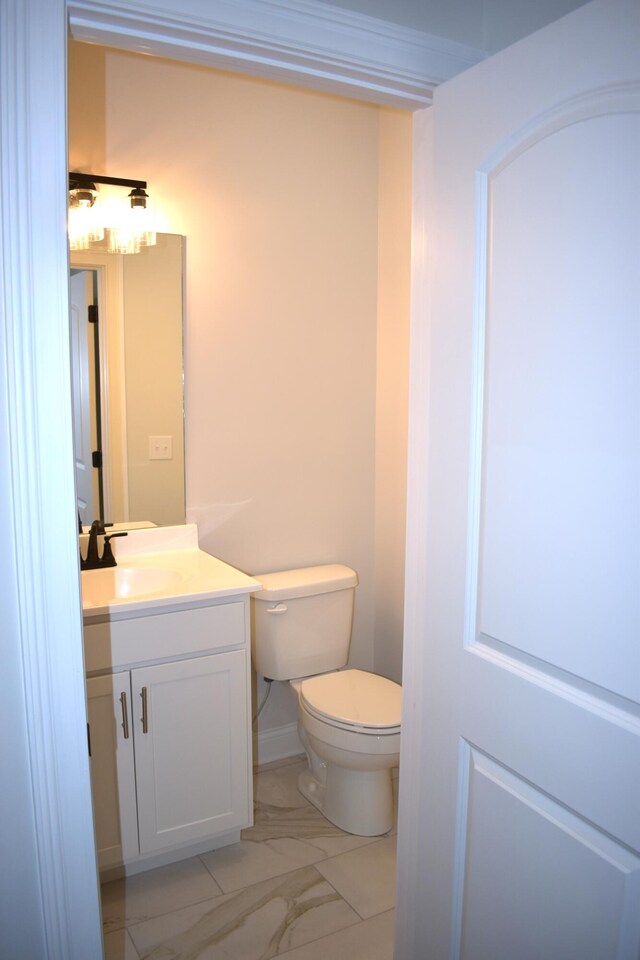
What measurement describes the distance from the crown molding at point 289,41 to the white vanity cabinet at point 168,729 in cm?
140

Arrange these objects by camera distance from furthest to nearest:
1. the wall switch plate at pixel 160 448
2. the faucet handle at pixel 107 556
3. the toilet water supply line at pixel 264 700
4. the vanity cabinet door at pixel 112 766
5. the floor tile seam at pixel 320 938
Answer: the toilet water supply line at pixel 264 700
the wall switch plate at pixel 160 448
the faucet handle at pixel 107 556
the vanity cabinet door at pixel 112 766
the floor tile seam at pixel 320 938

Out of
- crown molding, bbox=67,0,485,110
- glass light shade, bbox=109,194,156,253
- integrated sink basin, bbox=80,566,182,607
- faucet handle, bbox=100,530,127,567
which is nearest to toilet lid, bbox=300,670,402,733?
integrated sink basin, bbox=80,566,182,607

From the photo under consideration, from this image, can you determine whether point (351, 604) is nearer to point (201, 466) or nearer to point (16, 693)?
point (201, 466)

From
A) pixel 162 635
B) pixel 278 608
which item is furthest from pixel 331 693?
pixel 162 635

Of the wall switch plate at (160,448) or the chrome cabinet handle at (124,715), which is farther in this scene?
the wall switch plate at (160,448)

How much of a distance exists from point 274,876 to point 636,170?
2121 millimetres

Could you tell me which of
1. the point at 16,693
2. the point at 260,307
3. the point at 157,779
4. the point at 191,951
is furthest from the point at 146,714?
the point at 260,307

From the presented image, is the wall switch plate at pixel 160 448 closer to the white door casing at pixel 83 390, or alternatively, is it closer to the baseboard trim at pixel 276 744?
the white door casing at pixel 83 390

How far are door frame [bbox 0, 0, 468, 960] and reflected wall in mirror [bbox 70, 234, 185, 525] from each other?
1281 mm

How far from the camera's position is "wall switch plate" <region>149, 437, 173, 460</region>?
2.54 metres

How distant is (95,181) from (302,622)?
1.59m

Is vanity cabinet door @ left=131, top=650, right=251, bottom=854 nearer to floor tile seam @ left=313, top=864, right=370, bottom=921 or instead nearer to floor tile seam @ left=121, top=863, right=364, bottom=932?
floor tile seam @ left=121, top=863, right=364, bottom=932

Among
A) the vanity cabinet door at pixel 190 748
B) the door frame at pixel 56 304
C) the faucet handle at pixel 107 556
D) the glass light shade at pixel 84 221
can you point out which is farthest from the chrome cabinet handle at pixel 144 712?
the glass light shade at pixel 84 221

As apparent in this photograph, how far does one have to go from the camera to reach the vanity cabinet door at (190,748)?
7.04 ft
